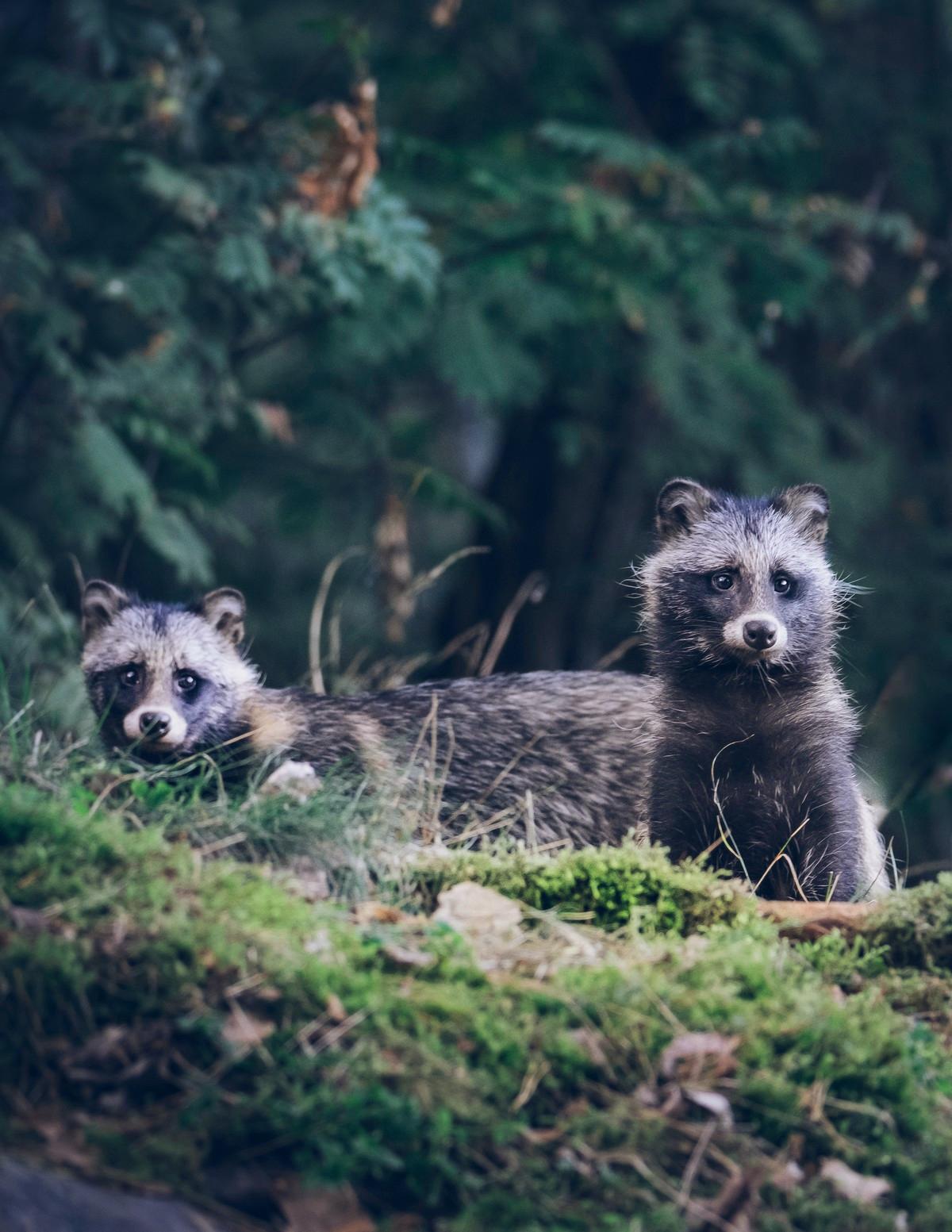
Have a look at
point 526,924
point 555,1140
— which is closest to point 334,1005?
point 555,1140

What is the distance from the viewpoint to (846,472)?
11.0 metres

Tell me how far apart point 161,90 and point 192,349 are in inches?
58.2

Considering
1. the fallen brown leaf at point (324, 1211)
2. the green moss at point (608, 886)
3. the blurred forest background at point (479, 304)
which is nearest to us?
the fallen brown leaf at point (324, 1211)

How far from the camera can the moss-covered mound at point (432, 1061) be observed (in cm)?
354

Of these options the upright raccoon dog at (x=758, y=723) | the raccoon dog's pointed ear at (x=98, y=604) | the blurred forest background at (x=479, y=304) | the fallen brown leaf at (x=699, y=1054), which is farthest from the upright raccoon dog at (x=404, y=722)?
the fallen brown leaf at (x=699, y=1054)

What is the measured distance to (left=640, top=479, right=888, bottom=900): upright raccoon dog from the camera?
5602 millimetres

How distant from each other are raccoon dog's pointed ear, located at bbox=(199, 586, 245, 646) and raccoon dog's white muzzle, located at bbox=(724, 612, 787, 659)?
251 centimetres

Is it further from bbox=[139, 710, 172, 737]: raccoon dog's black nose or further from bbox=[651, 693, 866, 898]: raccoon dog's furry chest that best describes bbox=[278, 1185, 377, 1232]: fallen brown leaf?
bbox=[139, 710, 172, 737]: raccoon dog's black nose

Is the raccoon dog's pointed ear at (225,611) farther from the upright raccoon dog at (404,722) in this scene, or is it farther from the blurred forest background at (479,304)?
the blurred forest background at (479,304)

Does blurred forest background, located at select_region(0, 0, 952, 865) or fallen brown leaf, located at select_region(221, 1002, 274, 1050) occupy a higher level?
blurred forest background, located at select_region(0, 0, 952, 865)

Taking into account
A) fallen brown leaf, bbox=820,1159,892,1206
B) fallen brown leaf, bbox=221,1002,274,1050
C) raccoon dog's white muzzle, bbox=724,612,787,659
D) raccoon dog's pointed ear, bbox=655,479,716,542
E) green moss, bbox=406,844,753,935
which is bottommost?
fallen brown leaf, bbox=820,1159,892,1206

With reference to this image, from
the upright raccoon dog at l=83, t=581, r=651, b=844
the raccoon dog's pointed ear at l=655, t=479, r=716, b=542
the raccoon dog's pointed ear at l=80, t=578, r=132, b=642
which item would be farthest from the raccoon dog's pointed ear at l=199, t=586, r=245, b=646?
the raccoon dog's pointed ear at l=655, t=479, r=716, b=542

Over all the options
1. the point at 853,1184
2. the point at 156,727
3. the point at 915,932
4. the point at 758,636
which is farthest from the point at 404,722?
the point at 853,1184

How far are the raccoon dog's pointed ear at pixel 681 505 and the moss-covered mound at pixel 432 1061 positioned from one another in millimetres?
2385
